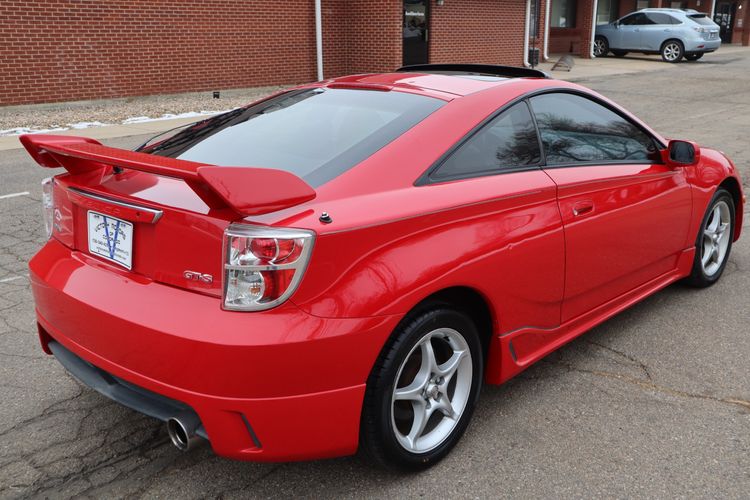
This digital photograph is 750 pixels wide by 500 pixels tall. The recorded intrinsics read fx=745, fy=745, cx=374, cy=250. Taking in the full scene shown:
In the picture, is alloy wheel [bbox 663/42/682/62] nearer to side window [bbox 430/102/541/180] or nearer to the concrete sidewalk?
the concrete sidewalk

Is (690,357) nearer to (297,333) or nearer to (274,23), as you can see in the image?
(297,333)

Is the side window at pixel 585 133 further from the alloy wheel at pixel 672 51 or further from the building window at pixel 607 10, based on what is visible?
the building window at pixel 607 10

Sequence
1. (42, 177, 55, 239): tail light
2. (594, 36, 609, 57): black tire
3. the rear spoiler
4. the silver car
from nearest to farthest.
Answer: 1. the rear spoiler
2. (42, 177, 55, 239): tail light
3. the silver car
4. (594, 36, 609, 57): black tire

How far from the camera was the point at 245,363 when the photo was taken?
236cm

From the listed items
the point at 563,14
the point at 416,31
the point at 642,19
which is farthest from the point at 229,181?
the point at 563,14

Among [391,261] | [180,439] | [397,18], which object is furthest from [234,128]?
[397,18]

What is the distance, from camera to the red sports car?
2420mm

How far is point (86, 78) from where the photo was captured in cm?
1424

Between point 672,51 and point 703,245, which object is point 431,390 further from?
point 672,51

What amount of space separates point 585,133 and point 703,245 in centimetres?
167

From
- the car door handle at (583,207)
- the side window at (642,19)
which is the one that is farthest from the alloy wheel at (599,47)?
the car door handle at (583,207)

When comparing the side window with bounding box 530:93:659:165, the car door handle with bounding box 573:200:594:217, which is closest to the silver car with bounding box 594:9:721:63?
the side window with bounding box 530:93:659:165

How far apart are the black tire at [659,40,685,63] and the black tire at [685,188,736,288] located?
2494 centimetres

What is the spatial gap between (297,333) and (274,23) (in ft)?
51.3
